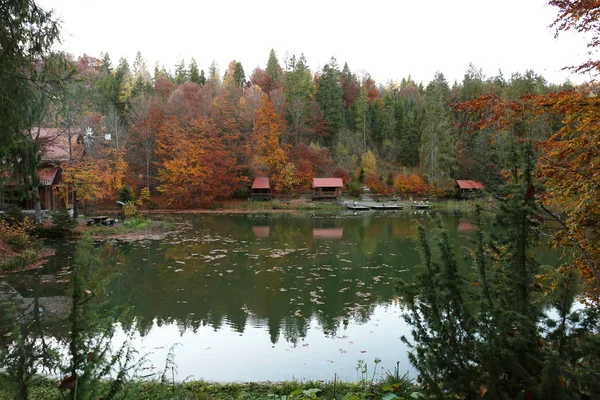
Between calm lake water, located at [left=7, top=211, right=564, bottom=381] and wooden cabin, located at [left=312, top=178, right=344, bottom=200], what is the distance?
804 inches

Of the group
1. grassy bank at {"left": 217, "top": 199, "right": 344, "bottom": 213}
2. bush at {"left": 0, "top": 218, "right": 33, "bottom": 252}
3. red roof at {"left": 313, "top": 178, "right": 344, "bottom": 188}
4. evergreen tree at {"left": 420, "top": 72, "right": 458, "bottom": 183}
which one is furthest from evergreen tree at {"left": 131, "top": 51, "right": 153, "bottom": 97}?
bush at {"left": 0, "top": 218, "right": 33, "bottom": 252}

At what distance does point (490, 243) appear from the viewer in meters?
3.02

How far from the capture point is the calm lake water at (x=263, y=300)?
6699mm

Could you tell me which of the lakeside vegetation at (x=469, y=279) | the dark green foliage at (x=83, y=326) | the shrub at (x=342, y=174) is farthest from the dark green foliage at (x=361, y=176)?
the dark green foliage at (x=83, y=326)

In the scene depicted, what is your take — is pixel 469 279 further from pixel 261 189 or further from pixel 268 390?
pixel 261 189

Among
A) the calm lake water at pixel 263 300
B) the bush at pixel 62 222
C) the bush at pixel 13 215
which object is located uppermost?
the bush at pixel 13 215

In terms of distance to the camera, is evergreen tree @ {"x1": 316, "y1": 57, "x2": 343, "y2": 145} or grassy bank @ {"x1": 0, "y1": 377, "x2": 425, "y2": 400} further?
evergreen tree @ {"x1": 316, "y1": 57, "x2": 343, "y2": 145}

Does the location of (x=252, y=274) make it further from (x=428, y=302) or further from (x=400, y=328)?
(x=428, y=302)

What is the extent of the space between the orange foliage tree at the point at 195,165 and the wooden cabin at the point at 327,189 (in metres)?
7.73

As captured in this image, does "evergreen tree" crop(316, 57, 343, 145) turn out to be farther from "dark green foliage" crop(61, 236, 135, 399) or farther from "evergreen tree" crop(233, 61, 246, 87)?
"dark green foliage" crop(61, 236, 135, 399)

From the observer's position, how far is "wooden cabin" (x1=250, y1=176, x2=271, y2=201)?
3881 cm

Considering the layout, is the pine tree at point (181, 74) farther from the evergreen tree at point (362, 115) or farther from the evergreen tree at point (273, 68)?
the evergreen tree at point (362, 115)

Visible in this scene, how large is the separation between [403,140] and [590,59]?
49044mm

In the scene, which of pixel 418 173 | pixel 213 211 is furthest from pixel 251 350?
pixel 418 173
